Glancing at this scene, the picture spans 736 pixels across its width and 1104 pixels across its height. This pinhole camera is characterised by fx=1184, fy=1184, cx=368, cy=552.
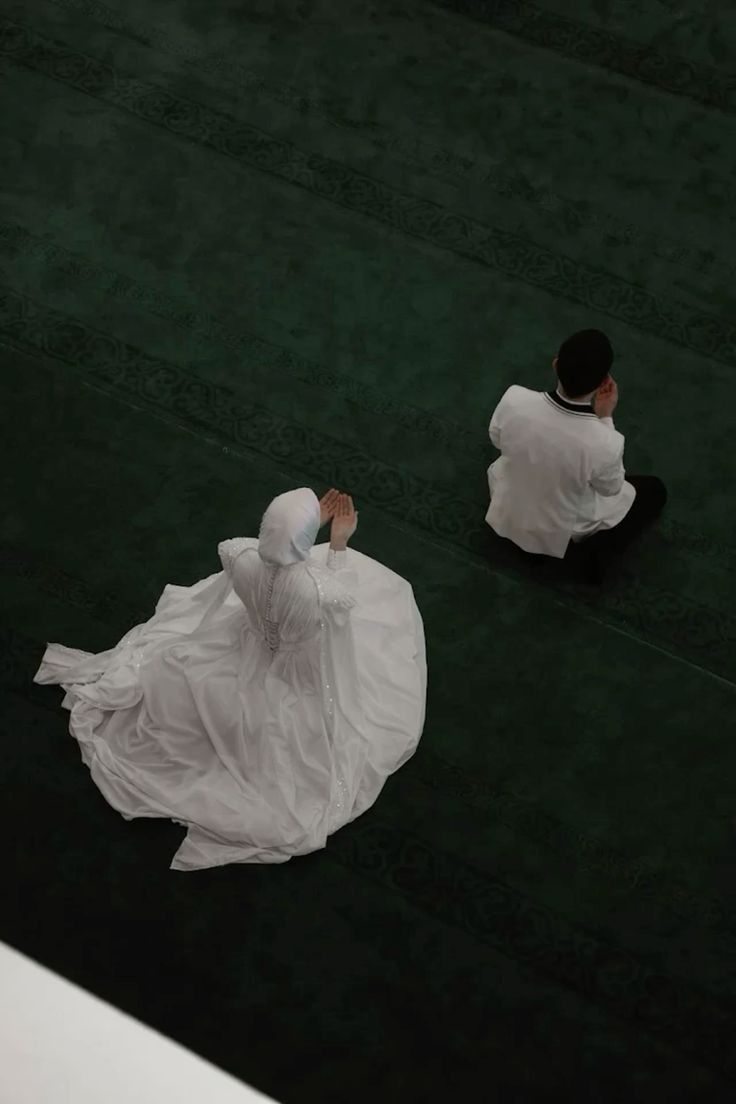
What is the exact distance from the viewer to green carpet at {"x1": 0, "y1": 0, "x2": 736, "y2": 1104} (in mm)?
3340

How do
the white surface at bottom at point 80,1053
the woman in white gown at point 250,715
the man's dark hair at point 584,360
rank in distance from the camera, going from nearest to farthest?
the white surface at bottom at point 80,1053 → the woman in white gown at point 250,715 → the man's dark hair at point 584,360

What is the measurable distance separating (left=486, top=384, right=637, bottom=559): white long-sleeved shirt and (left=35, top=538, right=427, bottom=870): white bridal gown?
643 millimetres

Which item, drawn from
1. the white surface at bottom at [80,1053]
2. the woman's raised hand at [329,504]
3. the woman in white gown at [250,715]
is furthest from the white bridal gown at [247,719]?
the white surface at bottom at [80,1053]

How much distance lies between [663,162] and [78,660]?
10.2 ft

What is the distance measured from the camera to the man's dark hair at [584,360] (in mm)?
3486

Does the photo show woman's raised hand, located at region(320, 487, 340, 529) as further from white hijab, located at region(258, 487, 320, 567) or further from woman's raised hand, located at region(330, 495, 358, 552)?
white hijab, located at region(258, 487, 320, 567)

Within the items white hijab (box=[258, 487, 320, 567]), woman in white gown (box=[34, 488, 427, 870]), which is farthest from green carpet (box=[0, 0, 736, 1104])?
white hijab (box=[258, 487, 320, 567])

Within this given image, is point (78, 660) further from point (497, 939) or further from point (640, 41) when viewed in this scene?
point (640, 41)

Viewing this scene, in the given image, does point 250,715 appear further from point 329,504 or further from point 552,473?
point 552,473

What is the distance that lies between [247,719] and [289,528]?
723 mm

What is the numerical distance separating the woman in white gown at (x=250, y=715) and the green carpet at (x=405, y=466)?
127 millimetres

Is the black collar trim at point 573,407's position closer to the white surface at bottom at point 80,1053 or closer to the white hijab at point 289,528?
the white hijab at point 289,528

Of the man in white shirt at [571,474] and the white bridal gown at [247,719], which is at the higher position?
the man in white shirt at [571,474]

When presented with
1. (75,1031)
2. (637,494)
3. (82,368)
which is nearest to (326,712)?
(637,494)
